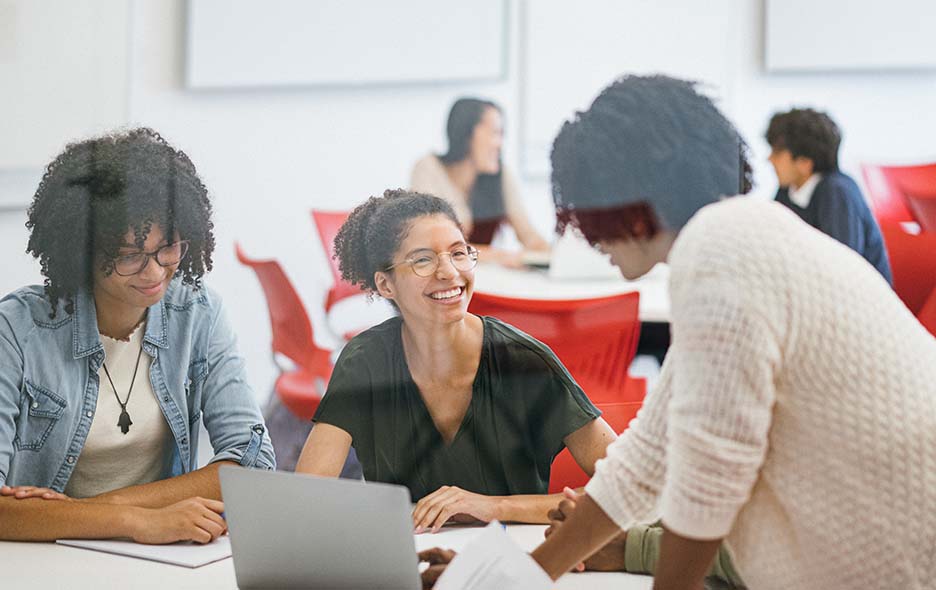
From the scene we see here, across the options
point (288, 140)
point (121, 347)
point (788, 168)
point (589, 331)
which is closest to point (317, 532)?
point (121, 347)

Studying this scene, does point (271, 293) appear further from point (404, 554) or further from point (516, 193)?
point (404, 554)

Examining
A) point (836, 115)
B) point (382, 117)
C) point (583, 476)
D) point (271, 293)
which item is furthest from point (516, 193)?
point (836, 115)

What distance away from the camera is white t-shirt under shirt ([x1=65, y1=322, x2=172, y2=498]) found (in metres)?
1.89

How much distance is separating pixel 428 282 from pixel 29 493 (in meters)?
0.76

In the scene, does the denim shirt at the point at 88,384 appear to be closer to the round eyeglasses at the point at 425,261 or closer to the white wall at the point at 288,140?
the white wall at the point at 288,140

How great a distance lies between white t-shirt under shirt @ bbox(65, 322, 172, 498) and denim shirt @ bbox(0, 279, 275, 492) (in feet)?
0.05

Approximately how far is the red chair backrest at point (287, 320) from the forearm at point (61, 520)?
724 millimetres

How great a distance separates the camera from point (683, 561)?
3.73ft

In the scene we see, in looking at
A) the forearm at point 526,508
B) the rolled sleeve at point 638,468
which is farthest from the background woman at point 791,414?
the forearm at point 526,508

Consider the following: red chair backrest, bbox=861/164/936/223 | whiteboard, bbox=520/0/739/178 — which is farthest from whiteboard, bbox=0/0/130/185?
red chair backrest, bbox=861/164/936/223

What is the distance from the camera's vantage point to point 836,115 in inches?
113

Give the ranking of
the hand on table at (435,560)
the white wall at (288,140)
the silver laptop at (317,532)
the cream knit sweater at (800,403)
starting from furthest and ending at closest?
the white wall at (288,140)
the hand on table at (435,560)
the silver laptop at (317,532)
the cream knit sweater at (800,403)

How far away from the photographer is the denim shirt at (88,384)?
5.97 ft

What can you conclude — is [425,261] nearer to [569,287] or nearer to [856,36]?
[569,287]
